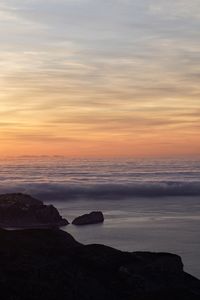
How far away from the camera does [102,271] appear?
64.0ft

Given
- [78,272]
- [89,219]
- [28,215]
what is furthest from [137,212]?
[78,272]

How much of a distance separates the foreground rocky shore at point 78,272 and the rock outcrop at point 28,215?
1272 inches

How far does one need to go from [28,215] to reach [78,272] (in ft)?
122

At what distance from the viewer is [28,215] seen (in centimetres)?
5522

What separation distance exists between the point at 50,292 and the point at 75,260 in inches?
110

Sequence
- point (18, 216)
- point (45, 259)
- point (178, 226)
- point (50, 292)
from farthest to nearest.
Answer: point (18, 216)
point (178, 226)
point (45, 259)
point (50, 292)

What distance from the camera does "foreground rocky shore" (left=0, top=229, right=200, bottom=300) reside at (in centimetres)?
1741

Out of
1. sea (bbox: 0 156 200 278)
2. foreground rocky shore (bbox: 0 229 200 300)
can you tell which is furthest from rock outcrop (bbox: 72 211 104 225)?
foreground rocky shore (bbox: 0 229 200 300)

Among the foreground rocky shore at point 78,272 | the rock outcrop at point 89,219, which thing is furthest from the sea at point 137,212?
the foreground rocky shore at point 78,272

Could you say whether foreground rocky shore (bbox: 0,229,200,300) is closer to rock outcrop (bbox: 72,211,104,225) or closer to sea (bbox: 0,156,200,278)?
sea (bbox: 0,156,200,278)

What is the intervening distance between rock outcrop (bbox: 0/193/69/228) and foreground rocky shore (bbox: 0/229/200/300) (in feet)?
106

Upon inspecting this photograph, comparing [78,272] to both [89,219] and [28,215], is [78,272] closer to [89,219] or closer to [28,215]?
[89,219]

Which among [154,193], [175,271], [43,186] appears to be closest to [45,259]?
[175,271]

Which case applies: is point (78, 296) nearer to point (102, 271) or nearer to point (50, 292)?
point (50, 292)
